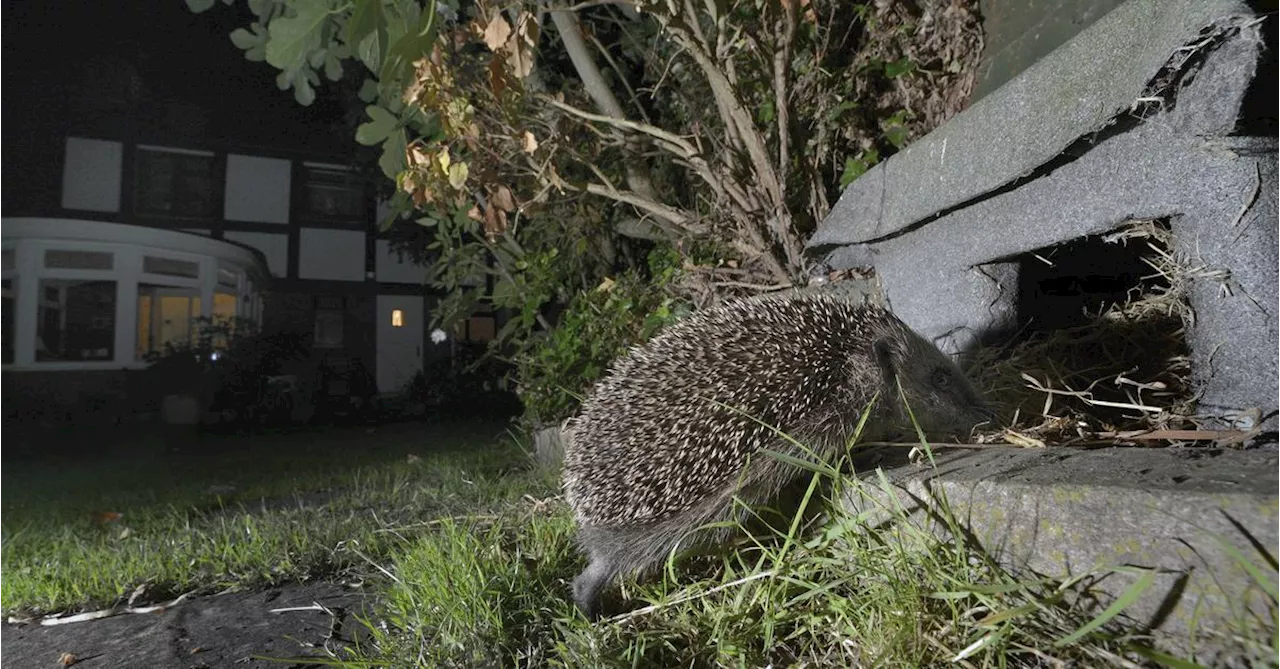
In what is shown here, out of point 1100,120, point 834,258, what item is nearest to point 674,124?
point 834,258

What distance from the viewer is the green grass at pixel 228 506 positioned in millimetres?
2816

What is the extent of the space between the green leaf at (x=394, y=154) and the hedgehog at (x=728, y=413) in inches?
103

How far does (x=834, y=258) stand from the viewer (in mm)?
3594

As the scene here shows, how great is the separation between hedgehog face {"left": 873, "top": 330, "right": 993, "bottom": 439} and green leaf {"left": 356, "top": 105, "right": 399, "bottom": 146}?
3.64 meters

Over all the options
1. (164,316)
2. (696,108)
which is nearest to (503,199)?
(696,108)

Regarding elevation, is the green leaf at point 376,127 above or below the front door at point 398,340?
above

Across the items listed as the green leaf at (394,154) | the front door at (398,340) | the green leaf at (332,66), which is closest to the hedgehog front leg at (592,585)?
the green leaf at (394,154)

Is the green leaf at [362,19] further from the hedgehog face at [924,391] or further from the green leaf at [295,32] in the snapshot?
the hedgehog face at [924,391]

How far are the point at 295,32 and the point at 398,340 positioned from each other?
3.29m

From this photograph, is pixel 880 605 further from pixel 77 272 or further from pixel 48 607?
pixel 77 272

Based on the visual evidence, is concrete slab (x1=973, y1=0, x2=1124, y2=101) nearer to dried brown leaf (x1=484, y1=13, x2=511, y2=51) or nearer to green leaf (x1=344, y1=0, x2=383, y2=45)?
dried brown leaf (x1=484, y1=13, x2=511, y2=51)

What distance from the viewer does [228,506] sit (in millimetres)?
4516

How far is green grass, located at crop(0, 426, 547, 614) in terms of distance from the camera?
2.82 meters

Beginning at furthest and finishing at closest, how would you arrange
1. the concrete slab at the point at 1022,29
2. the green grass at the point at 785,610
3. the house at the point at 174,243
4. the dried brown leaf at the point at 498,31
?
the house at the point at 174,243
the dried brown leaf at the point at 498,31
the concrete slab at the point at 1022,29
the green grass at the point at 785,610
